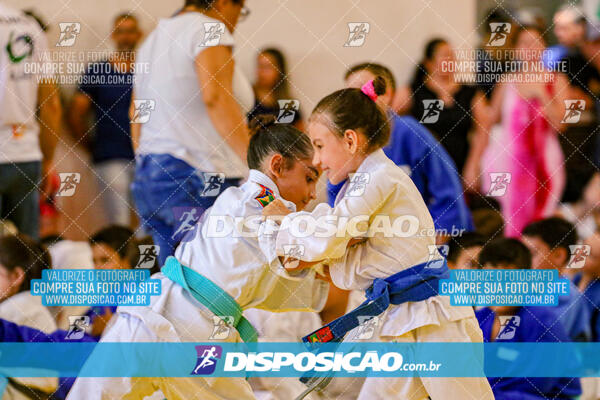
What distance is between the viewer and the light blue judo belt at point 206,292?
2.63 m

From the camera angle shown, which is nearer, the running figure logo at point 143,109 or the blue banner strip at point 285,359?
the blue banner strip at point 285,359

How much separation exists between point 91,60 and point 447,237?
4.31 ft

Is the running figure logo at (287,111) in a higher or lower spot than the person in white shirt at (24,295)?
higher

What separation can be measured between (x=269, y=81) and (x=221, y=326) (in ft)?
2.84

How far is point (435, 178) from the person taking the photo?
3.27 meters

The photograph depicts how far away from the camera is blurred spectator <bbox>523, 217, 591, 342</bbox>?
3.28m

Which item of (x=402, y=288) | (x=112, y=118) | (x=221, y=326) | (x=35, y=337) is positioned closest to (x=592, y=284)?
(x=402, y=288)

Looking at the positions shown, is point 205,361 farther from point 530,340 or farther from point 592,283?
point 592,283

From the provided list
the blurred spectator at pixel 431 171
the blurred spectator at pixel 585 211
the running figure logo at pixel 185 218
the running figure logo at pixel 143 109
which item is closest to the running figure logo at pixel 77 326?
the running figure logo at pixel 185 218

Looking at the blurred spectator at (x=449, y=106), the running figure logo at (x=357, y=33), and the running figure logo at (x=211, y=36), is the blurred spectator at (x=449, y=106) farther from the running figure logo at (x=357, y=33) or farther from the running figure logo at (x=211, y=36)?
the running figure logo at (x=211, y=36)

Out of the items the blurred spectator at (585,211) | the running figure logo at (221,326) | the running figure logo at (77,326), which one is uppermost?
the blurred spectator at (585,211)

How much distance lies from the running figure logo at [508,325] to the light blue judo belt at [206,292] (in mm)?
897

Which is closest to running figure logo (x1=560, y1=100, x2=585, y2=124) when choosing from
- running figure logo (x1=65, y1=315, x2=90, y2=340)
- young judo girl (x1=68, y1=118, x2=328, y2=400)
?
young judo girl (x1=68, y1=118, x2=328, y2=400)

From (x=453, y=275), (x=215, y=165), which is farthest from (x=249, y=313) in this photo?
(x=453, y=275)
